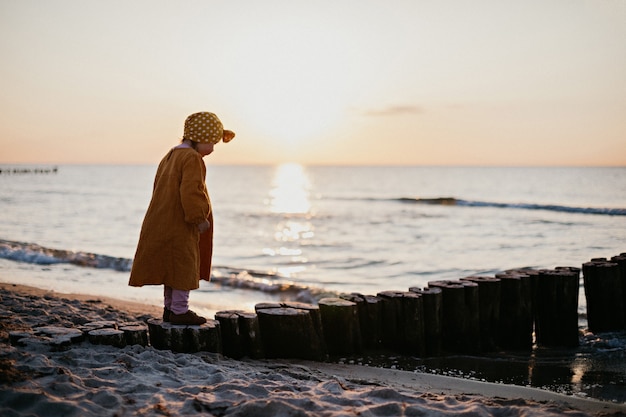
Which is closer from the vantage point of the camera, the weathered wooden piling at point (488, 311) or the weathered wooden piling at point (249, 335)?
the weathered wooden piling at point (249, 335)

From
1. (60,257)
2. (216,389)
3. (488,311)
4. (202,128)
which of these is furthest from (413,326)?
(60,257)

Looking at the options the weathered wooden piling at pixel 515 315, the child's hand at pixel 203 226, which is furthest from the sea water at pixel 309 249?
the child's hand at pixel 203 226

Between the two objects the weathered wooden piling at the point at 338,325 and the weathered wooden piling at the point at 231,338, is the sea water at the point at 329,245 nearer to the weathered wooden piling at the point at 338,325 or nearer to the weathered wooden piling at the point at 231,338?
the weathered wooden piling at the point at 338,325

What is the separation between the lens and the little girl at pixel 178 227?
500 centimetres

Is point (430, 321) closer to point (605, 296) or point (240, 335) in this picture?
point (240, 335)

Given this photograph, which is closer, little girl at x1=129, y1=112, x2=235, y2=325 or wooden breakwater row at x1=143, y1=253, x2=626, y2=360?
little girl at x1=129, y1=112, x2=235, y2=325

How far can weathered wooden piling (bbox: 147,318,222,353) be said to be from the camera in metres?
5.11

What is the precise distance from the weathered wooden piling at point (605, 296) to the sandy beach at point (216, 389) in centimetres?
282

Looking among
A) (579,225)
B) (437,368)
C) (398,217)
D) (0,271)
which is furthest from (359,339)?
(398,217)

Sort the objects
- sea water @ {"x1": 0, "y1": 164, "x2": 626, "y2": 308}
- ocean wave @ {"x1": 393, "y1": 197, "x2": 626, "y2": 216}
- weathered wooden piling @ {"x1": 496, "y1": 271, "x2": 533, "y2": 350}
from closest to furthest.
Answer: weathered wooden piling @ {"x1": 496, "y1": 271, "x2": 533, "y2": 350}
sea water @ {"x1": 0, "y1": 164, "x2": 626, "y2": 308}
ocean wave @ {"x1": 393, "y1": 197, "x2": 626, "y2": 216}

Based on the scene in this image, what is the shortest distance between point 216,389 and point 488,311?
12.3 ft

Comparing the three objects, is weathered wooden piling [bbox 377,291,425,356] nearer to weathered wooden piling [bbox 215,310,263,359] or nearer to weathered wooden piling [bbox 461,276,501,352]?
weathered wooden piling [bbox 461,276,501,352]

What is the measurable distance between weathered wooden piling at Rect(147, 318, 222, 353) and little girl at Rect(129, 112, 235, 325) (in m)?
0.11

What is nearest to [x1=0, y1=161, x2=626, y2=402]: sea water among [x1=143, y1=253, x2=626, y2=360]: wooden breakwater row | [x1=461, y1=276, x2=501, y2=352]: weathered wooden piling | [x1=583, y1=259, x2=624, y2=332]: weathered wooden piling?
[x1=583, y1=259, x2=624, y2=332]: weathered wooden piling
